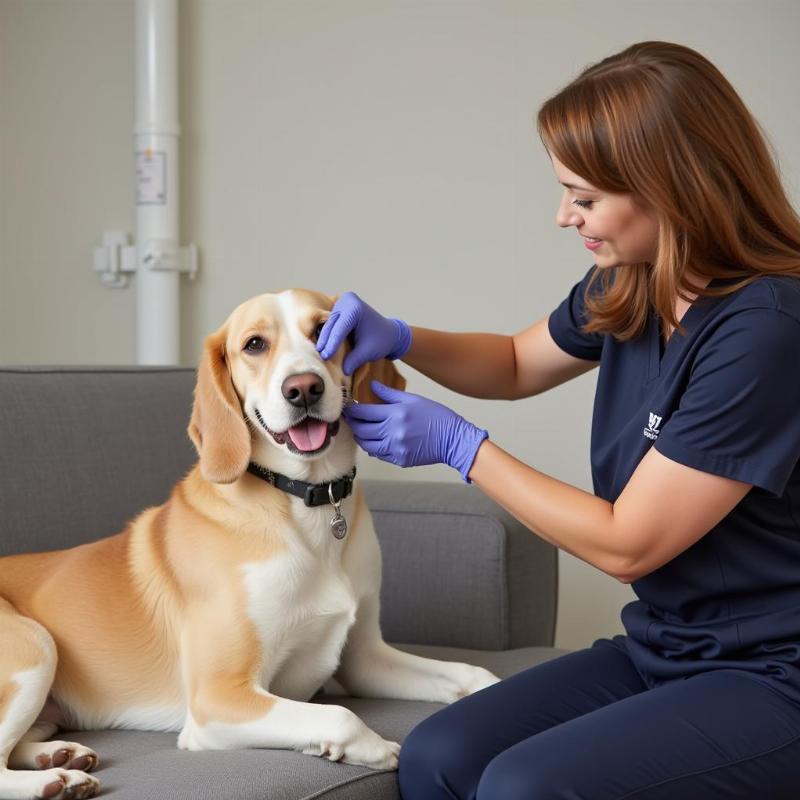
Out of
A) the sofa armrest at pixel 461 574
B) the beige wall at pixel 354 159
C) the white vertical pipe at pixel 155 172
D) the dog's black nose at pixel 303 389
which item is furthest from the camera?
the white vertical pipe at pixel 155 172

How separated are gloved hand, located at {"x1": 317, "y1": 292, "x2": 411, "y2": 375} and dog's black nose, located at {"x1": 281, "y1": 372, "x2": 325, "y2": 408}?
3.1 inches

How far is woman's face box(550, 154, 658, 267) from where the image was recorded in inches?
63.0

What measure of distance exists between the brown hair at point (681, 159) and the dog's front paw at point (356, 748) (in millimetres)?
749

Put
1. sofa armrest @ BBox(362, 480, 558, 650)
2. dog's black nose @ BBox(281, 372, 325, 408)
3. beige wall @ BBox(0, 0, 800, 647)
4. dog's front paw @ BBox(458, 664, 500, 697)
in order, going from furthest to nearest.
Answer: beige wall @ BBox(0, 0, 800, 647) → sofa armrest @ BBox(362, 480, 558, 650) → dog's front paw @ BBox(458, 664, 500, 697) → dog's black nose @ BBox(281, 372, 325, 408)

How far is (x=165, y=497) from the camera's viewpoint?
2420mm

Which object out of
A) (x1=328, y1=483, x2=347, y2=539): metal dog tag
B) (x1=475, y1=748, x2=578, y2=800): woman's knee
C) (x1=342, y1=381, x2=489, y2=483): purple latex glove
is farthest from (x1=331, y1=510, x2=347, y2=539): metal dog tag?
(x1=475, y1=748, x2=578, y2=800): woman's knee

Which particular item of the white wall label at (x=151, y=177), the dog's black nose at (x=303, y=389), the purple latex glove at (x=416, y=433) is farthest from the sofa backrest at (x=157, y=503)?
the white wall label at (x=151, y=177)

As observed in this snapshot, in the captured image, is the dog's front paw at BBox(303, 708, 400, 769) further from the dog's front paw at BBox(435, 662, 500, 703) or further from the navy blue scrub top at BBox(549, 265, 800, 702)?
the navy blue scrub top at BBox(549, 265, 800, 702)

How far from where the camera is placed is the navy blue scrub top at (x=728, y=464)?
1467 mm

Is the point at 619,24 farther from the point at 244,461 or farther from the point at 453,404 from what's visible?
the point at 244,461

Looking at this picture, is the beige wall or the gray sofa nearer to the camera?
the gray sofa

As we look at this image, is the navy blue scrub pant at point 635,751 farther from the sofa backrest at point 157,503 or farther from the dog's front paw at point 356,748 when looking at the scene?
the sofa backrest at point 157,503

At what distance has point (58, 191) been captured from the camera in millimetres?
3434

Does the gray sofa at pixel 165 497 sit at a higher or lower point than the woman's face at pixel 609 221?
lower
